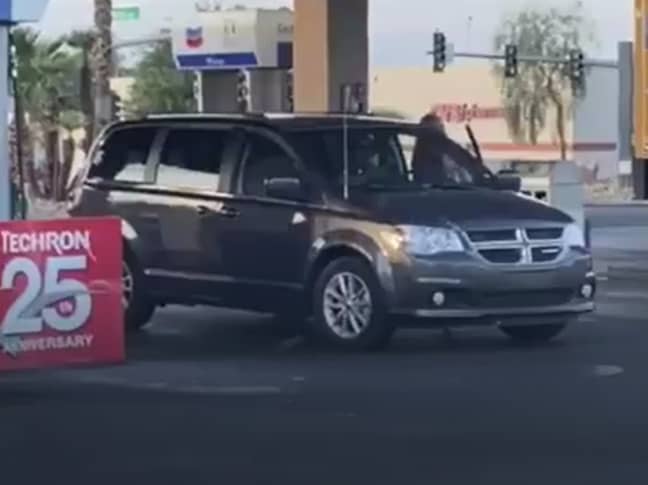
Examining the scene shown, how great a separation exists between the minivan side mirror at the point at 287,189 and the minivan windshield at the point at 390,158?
0.73ft

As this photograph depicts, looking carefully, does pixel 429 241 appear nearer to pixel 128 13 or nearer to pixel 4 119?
pixel 4 119

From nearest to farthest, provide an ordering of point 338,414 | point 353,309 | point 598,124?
point 338,414 < point 353,309 < point 598,124

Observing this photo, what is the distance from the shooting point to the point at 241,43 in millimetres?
49281

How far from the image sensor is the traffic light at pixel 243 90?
4799 centimetres

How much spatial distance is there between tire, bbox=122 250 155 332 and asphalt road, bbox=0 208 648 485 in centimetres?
46

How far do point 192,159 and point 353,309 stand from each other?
242cm

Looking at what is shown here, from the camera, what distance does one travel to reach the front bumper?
53.5ft

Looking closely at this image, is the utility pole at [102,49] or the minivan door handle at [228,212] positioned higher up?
the utility pole at [102,49]

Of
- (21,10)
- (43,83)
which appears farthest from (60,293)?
(43,83)

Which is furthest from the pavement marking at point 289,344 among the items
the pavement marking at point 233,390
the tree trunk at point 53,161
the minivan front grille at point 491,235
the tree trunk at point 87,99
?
the tree trunk at point 87,99

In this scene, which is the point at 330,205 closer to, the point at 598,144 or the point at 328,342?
the point at 328,342

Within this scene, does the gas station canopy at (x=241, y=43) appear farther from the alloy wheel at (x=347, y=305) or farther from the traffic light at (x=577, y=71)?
the alloy wheel at (x=347, y=305)

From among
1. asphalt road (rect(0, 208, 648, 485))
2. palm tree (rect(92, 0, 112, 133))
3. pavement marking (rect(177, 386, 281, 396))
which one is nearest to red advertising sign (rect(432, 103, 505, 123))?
palm tree (rect(92, 0, 112, 133))

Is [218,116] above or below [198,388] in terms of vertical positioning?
above
